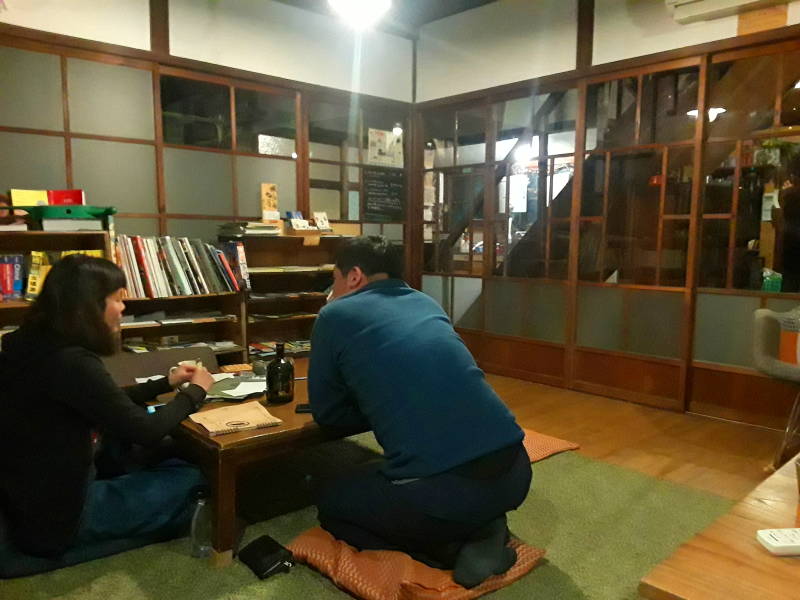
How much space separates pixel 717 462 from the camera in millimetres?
2965

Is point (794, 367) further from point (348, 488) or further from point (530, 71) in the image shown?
point (530, 71)

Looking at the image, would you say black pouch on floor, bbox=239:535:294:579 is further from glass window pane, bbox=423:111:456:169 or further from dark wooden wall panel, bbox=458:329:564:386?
glass window pane, bbox=423:111:456:169

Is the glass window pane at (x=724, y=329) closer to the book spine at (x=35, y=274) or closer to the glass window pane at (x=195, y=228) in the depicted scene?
the glass window pane at (x=195, y=228)

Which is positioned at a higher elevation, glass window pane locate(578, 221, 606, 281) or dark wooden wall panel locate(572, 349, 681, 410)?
glass window pane locate(578, 221, 606, 281)

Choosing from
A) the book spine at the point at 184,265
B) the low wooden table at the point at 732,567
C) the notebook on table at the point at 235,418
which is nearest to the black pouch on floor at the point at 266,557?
the notebook on table at the point at 235,418

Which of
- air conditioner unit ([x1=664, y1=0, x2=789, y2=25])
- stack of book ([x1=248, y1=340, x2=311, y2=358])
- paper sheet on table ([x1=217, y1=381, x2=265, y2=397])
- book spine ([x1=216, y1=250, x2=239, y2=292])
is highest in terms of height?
air conditioner unit ([x1=664, y1=0, x2=789, y2=25])

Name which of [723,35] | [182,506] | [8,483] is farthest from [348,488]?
[723,35]

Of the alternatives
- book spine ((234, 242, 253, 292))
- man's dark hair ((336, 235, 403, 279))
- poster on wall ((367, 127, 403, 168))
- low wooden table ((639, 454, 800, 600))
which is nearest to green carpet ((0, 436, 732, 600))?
low wooden table ((639, 454, 800, 600))

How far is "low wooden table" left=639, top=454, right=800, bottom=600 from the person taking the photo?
109 cm

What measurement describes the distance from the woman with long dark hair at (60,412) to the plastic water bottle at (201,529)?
316 mm

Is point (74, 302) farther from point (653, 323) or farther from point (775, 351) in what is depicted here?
point (653, 323)

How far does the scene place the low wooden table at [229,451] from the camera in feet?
6.25

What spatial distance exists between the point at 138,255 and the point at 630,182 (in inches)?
122

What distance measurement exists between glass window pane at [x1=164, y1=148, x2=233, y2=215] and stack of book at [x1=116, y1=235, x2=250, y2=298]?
14.4 inches
